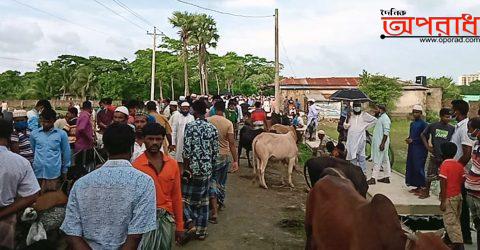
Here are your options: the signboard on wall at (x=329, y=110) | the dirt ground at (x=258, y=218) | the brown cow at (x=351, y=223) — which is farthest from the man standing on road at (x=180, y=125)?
the signboard on wall at (x=329, y=110)

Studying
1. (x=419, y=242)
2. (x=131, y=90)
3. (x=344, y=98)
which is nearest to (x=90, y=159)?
(x=419, y=242)

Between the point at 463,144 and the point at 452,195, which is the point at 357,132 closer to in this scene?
the point at 463,144

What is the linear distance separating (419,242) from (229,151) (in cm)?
465

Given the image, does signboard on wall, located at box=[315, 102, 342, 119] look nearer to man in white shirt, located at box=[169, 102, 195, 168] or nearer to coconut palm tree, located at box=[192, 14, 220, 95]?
coconut palm tree, located at box=[192, 14, 220, 95]

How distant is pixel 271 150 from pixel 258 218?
7.82ft

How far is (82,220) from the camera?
2695mm

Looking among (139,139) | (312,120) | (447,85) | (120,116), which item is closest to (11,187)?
(139,139)

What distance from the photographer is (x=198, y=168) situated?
610 centimetres

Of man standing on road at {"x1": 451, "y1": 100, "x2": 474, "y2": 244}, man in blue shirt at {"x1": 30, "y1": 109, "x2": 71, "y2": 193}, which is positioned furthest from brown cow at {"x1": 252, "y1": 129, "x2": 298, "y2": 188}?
man in blue shirt at {"x1": 30, "y1": 109, "x2": 71, "y2": 193}

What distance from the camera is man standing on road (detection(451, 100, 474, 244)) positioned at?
17.7 ft

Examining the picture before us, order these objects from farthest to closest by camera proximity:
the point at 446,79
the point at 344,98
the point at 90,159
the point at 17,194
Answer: the point at 446,79 < the point at 344,98 < the point at 90,159 < the point at 17,194

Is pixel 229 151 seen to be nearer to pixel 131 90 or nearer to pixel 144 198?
pixel 144 198

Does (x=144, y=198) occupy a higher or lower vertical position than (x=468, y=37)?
lower

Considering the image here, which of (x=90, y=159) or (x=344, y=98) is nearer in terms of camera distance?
(x=90, y=159)
